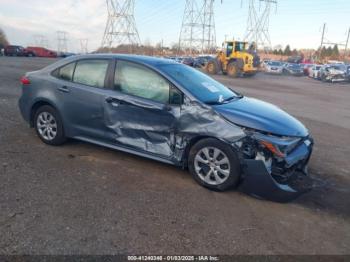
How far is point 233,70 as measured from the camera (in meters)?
27.7

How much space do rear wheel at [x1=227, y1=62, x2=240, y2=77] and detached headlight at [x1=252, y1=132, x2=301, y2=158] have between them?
24069mm

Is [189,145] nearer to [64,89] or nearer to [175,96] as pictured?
[175,96]

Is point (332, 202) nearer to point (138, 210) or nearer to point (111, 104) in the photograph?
point (138, 210)

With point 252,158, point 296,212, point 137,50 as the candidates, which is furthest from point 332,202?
point 137,50

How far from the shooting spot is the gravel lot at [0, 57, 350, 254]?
10.2 ft

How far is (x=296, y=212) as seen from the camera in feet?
12.9

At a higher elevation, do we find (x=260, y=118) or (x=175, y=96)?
(x=175, y=96)

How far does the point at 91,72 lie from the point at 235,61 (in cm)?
2397

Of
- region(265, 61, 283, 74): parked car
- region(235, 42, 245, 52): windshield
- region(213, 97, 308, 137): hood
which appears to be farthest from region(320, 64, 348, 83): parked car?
region(213, 97, 308, 137): hood

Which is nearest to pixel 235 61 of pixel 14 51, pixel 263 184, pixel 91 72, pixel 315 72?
pixel 315 72

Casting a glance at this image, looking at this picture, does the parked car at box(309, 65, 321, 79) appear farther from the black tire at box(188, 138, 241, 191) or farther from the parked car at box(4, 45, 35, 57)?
the parked car at box(4, 45, 35, 57)

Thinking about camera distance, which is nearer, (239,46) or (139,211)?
(139,211)

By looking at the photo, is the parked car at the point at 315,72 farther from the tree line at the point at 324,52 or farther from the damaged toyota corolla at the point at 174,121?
the tree line at the point at 324,52

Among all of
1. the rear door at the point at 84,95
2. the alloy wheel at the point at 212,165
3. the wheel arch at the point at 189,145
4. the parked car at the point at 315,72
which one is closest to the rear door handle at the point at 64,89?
the rear door at the point at 84,95
